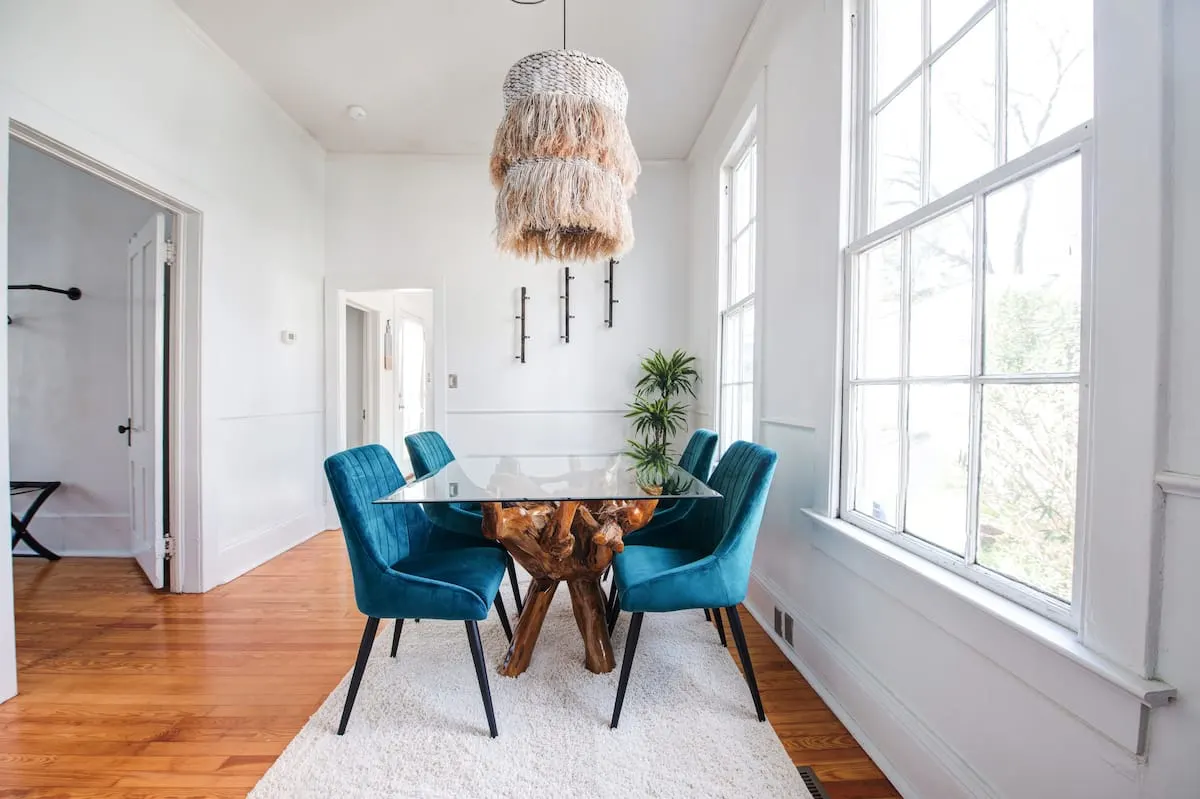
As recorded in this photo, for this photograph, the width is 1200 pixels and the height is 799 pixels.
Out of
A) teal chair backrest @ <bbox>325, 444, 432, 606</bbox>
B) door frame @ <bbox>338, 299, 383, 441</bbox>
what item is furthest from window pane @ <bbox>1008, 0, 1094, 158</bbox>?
door frame @ <bbox>338, 299, 383, 441</bbox>

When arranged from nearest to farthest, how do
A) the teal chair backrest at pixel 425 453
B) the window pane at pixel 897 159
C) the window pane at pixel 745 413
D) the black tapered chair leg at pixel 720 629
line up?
the window pane at pixel 897 159 < the black tapered chair leg at pixel 720 629 < the teal chair backrest at pixel 425 453 < the window pane at pixel 745 413

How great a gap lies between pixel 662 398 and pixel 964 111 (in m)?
2.86

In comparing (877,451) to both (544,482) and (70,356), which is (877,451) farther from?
(70,356)

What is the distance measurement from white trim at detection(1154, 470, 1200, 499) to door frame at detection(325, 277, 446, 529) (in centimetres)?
392

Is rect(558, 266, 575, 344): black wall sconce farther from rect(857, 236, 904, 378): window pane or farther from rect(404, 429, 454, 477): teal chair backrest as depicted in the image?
rect(857, 236, 904, 378): window pane

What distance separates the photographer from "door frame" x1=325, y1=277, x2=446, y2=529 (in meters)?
4.05

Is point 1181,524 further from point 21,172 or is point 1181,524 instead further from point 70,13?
point 21,172

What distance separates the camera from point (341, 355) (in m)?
4.09

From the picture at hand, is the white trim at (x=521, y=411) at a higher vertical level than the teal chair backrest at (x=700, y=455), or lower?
higher

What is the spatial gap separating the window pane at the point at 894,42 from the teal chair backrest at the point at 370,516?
84.6 inches

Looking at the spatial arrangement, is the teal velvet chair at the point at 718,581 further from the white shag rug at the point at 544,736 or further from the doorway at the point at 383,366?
the doorway at the point at 383,366

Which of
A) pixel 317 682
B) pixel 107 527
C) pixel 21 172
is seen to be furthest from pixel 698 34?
pixel 107 527

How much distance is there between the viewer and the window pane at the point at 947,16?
51.5 inches

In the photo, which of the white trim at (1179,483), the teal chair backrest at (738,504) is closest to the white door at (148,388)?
the teal chair backrest at (738,504)
